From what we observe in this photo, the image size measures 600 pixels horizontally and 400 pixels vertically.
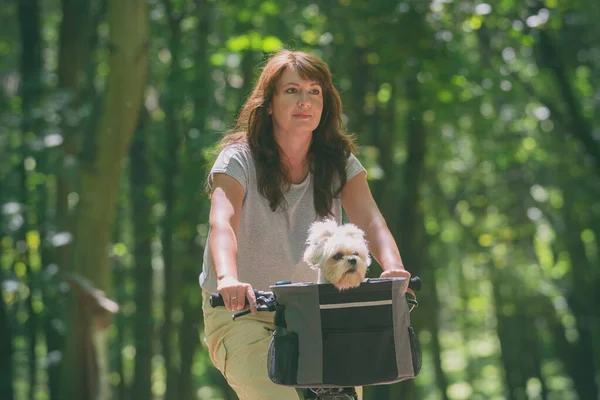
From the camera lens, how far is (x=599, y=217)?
18.4 m

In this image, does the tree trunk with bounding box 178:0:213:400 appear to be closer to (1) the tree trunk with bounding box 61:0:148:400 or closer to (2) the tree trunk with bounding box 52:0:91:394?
(1) the tree trunk with bounding box 61:0:148:400

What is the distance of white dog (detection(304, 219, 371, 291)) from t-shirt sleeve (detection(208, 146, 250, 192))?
0.56 metres

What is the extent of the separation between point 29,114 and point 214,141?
2.11 m

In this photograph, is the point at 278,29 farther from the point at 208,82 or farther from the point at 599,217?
the point at 599,217

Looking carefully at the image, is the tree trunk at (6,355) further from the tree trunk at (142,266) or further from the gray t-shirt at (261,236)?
the gray t-shirt at (261,236)

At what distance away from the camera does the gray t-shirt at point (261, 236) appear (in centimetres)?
404

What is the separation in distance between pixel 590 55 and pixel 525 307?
523 cm

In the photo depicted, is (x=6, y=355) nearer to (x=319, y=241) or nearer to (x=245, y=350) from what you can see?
(x=245, y=350)

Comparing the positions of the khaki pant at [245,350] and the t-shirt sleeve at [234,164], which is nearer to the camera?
the khaki pant at [245,350]

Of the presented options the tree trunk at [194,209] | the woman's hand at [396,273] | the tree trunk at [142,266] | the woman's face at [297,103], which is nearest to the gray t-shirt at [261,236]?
the woman's face at [297,103]

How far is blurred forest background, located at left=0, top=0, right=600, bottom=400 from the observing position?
10203mm

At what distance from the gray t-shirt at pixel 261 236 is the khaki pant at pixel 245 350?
0.14 m

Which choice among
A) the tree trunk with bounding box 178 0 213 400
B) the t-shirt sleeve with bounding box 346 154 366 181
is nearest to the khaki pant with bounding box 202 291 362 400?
the t-shirt sleeve with bounding box 346 154 366 181

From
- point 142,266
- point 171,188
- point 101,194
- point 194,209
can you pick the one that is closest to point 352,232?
point 101,194
